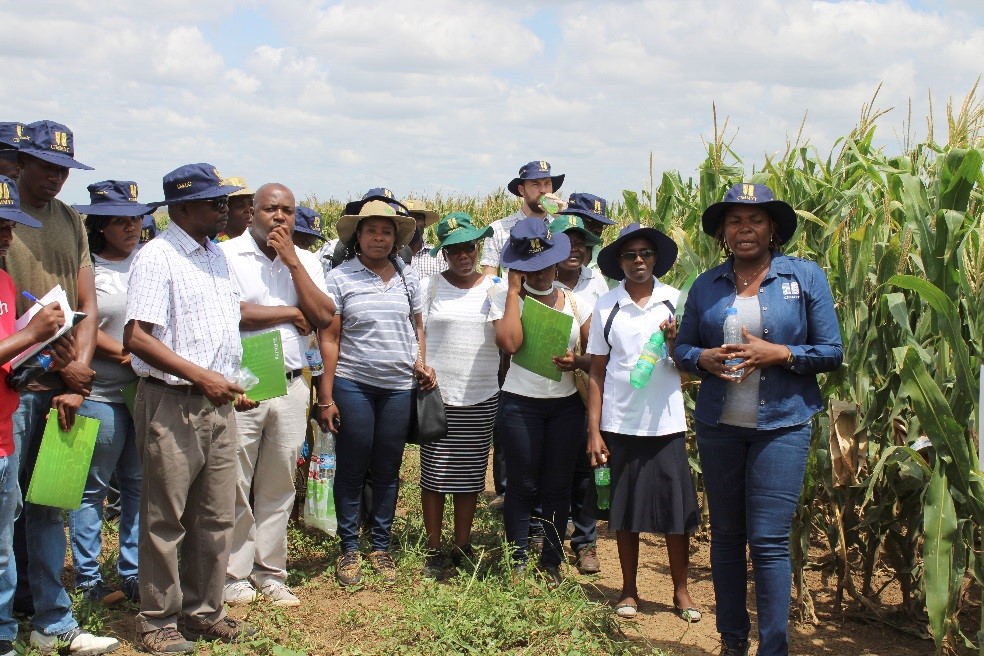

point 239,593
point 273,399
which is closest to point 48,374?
point 273,399

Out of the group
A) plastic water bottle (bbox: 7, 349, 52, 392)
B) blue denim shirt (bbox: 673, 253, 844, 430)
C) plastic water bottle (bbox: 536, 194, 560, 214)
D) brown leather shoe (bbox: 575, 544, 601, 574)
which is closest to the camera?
plastic water bottle (bbox: 7, 349, 52, 392)

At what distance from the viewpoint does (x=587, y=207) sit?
6672mm

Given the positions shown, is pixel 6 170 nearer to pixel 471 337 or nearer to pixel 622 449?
pixel 471 337

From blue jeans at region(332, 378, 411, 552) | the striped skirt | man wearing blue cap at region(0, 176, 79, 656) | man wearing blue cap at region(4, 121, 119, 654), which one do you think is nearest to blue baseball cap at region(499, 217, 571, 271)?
the striped skirt

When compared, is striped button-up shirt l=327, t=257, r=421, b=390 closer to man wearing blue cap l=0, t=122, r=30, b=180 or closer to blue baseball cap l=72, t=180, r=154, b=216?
blue baseball cap l=72, t=180, r=154, b=216

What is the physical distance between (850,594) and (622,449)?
1.31m

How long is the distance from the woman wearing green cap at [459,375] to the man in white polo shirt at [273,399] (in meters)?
0.69

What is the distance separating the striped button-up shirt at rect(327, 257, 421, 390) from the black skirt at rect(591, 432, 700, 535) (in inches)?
49.5

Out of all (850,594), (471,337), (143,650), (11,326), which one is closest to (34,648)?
(143,650)

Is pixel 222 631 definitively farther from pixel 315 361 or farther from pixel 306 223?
pixel 306 223

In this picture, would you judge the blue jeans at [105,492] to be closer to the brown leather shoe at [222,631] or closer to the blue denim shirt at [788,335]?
the brown leather shoe at [222,631]

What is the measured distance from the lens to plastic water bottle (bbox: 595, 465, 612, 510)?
5199 mm

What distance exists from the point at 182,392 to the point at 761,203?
258 cm

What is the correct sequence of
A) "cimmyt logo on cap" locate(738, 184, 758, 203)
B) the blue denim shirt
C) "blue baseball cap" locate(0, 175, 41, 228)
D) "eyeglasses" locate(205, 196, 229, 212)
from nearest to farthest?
→ "blue baseball cap" locate(0, 175, 41, 228) < the blue denim shirt < "cimmyt logo on cap" locate(738, 184, 758, 203) < "eyeglasses" locate(205, 196, 229, 212)
